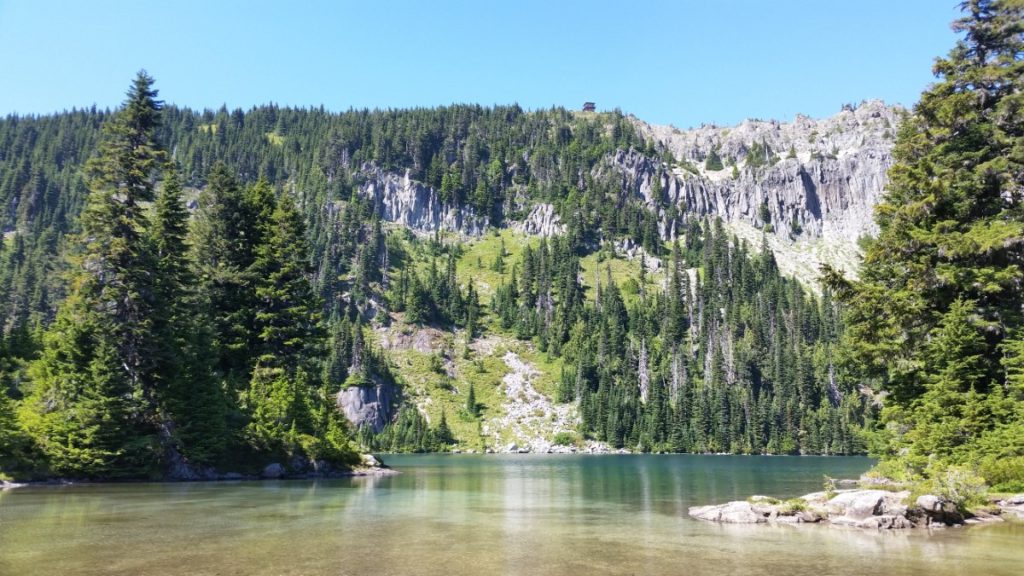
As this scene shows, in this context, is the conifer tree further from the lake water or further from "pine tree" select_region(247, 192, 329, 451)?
"pine tree" select_region(247, 192, 329, 451)

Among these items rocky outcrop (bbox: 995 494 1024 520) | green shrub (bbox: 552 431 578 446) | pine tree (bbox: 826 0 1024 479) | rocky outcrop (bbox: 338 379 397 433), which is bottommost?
green shrub (bbox: 552 431 578 446)

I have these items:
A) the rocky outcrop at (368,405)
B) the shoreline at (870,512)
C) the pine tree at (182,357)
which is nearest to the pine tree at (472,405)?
the rocky outcrop at (368,405)

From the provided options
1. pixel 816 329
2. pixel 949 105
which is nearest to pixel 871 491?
pixel 949 105

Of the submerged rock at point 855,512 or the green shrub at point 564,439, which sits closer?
the submerged rock at point 855,512

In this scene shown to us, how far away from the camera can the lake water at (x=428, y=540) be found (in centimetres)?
1576

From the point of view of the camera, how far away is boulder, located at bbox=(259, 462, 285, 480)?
47594mm

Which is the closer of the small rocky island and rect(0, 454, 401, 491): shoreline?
the small rocky island

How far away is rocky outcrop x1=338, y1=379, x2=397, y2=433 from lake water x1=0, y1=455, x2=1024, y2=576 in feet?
376

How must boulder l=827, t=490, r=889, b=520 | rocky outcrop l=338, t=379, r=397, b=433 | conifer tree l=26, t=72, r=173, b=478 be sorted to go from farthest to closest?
rocky outcrop l=338, t=379, r=397, b=433
conifer tree l=26, t=72, r=173, b=478
boulder l=827, t=490, r=889, b=520

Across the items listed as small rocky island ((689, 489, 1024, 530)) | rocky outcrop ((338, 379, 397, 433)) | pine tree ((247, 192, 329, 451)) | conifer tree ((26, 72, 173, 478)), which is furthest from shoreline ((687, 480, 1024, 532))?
rocky outcrop ((338, 379, 397, 433))

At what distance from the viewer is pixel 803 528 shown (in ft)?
75.9

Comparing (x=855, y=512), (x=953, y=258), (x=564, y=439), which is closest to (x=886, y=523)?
(x=855, y=512)

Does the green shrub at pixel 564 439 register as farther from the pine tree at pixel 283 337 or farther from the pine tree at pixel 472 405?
the pine tree at pixel 283 337

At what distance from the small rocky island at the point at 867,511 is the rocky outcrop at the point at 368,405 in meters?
126
